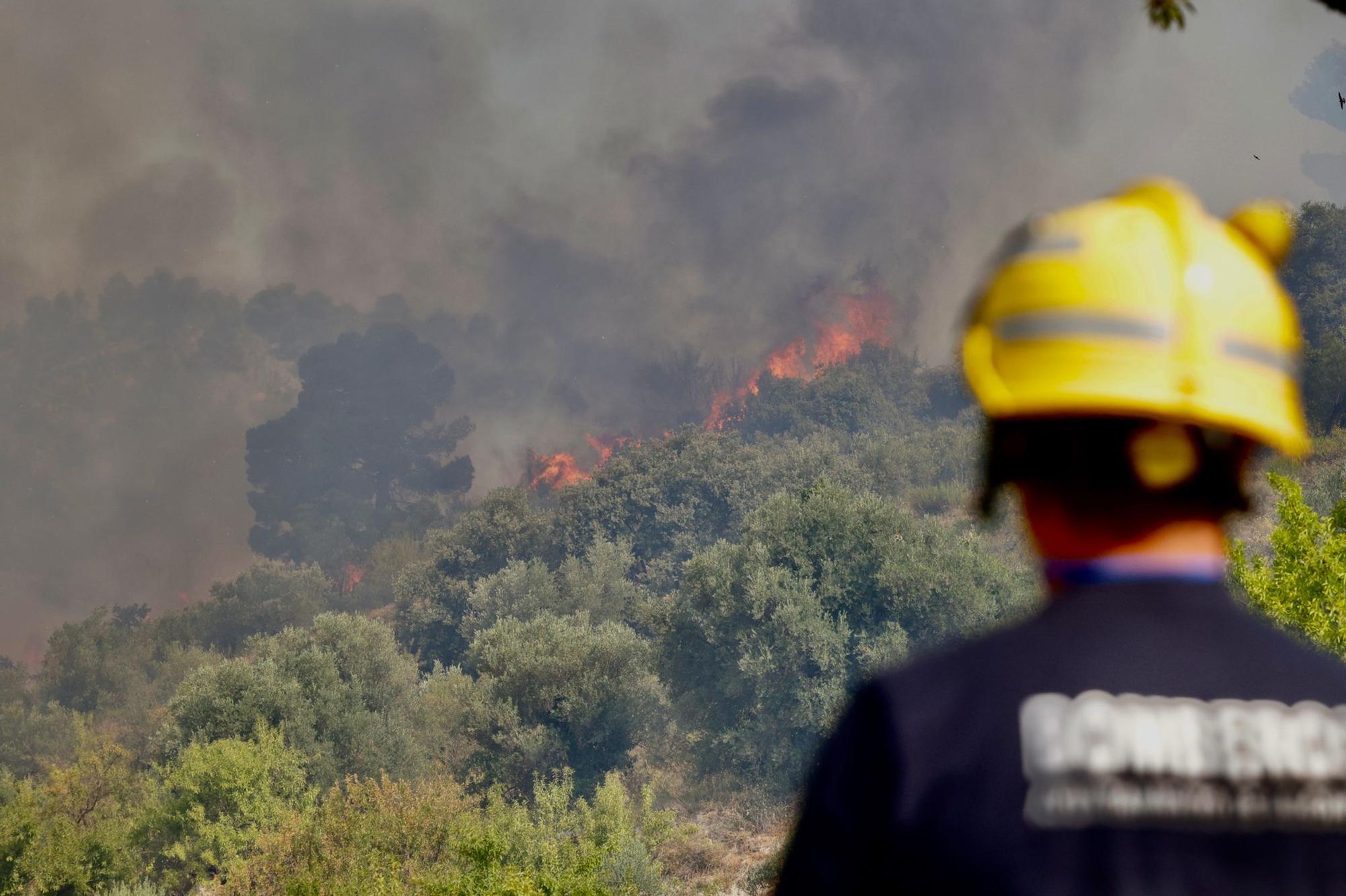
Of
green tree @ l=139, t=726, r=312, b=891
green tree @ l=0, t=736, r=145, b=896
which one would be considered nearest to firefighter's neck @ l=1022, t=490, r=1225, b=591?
green tree @ l=139, t=726, r=312, b=891

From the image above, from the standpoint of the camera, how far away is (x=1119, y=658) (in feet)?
4.98

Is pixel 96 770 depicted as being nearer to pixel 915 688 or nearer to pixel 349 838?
pixel 349 838

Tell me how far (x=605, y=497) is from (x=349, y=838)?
73161 millimetres

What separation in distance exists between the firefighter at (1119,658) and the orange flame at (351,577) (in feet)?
498

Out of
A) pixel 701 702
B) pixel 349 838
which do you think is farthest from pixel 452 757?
pixel 349 838

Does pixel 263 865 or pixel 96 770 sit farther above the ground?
pixel 96 770

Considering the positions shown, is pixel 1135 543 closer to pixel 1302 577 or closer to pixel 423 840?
pixel 1302 577

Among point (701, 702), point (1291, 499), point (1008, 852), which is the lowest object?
point (1008, 852)

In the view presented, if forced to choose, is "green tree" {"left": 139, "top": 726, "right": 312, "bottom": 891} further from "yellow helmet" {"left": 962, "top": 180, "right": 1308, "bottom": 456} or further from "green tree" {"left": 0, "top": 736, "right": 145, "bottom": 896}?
"yellow helmet" {"left": 962, "top": 180, "right": 1308, "bottom": 456}

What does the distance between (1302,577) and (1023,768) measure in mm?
21647

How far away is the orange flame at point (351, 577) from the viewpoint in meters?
152

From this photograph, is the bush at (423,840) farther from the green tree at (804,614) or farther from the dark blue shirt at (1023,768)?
the dark blue shirt at (1023,768)

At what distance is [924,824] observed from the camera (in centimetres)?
147

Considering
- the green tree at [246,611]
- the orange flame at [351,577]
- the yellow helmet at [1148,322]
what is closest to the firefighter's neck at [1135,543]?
the yellow helmet at [1148,322]
